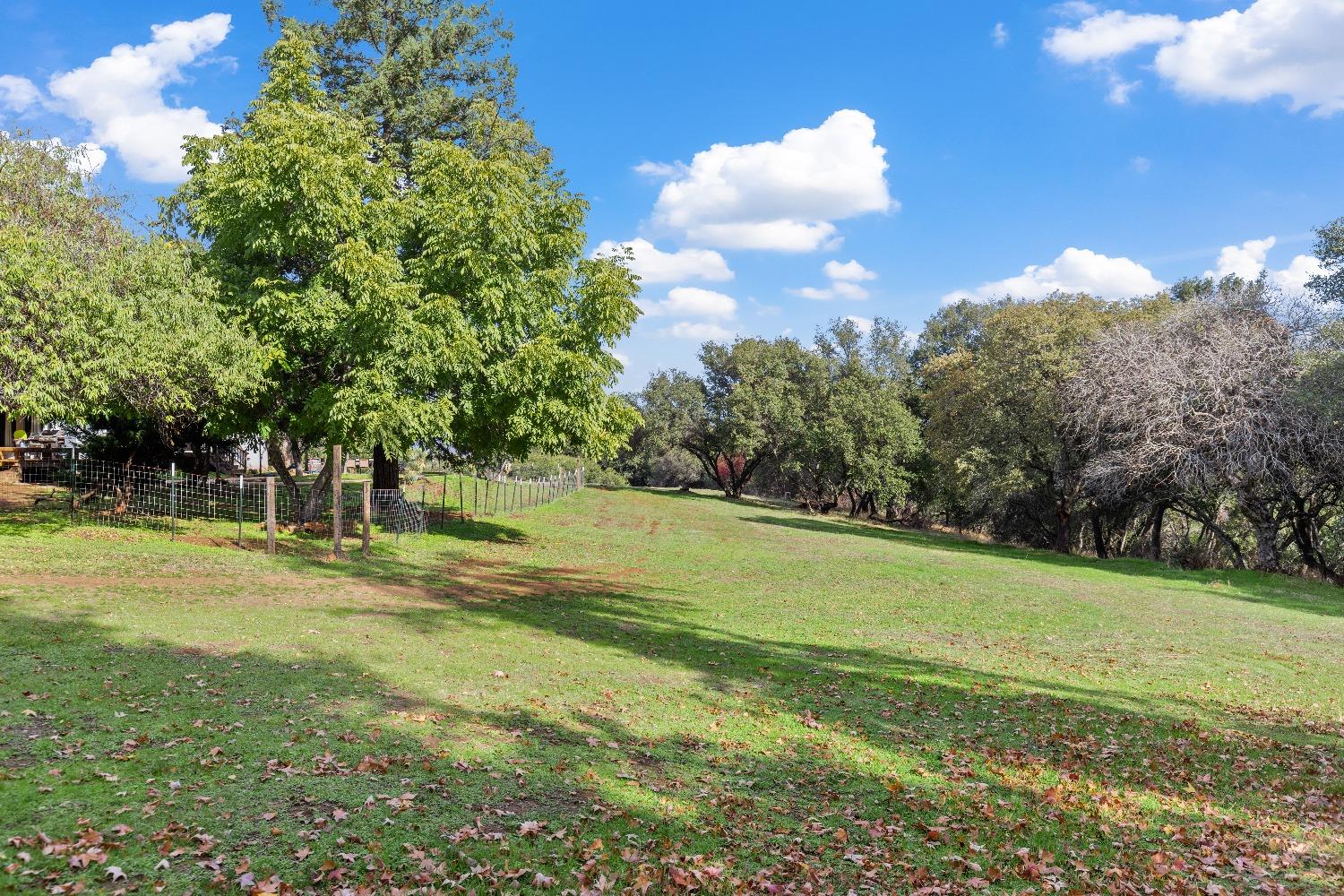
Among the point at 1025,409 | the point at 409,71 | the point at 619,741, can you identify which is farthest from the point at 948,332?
the point at 619,741

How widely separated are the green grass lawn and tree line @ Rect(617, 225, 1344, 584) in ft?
43.2

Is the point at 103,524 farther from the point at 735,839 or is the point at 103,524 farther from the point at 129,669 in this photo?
the point at 735,839

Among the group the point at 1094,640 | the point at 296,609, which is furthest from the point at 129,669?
the point at 1094,640

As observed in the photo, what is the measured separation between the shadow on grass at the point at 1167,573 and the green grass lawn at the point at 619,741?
6.77 metres

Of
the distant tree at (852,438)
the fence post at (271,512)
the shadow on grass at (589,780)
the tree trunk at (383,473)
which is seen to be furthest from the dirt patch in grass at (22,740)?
the distant tree at (852,438)

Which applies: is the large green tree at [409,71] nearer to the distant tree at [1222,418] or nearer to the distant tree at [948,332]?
the distant tree at [1222,418]

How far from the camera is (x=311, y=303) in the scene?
20.4m

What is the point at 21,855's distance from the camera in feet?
14.8

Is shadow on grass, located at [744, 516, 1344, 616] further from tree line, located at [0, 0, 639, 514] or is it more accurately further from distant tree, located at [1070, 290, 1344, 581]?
tree line, located at [0, 0, 639, 514]

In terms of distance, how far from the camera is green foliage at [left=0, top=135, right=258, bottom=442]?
48.7 ft

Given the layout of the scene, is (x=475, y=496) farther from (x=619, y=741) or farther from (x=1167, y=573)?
(x=619, y=741)

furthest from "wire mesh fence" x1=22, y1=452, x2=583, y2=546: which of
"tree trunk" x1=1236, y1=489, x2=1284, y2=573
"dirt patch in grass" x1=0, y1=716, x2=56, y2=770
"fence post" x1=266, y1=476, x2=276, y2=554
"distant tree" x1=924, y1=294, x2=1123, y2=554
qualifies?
"tree trunk" x1=1236, y1=489, x2=1284, y2=573

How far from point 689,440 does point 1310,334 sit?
46322 mm

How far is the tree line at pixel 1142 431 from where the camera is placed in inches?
1088
